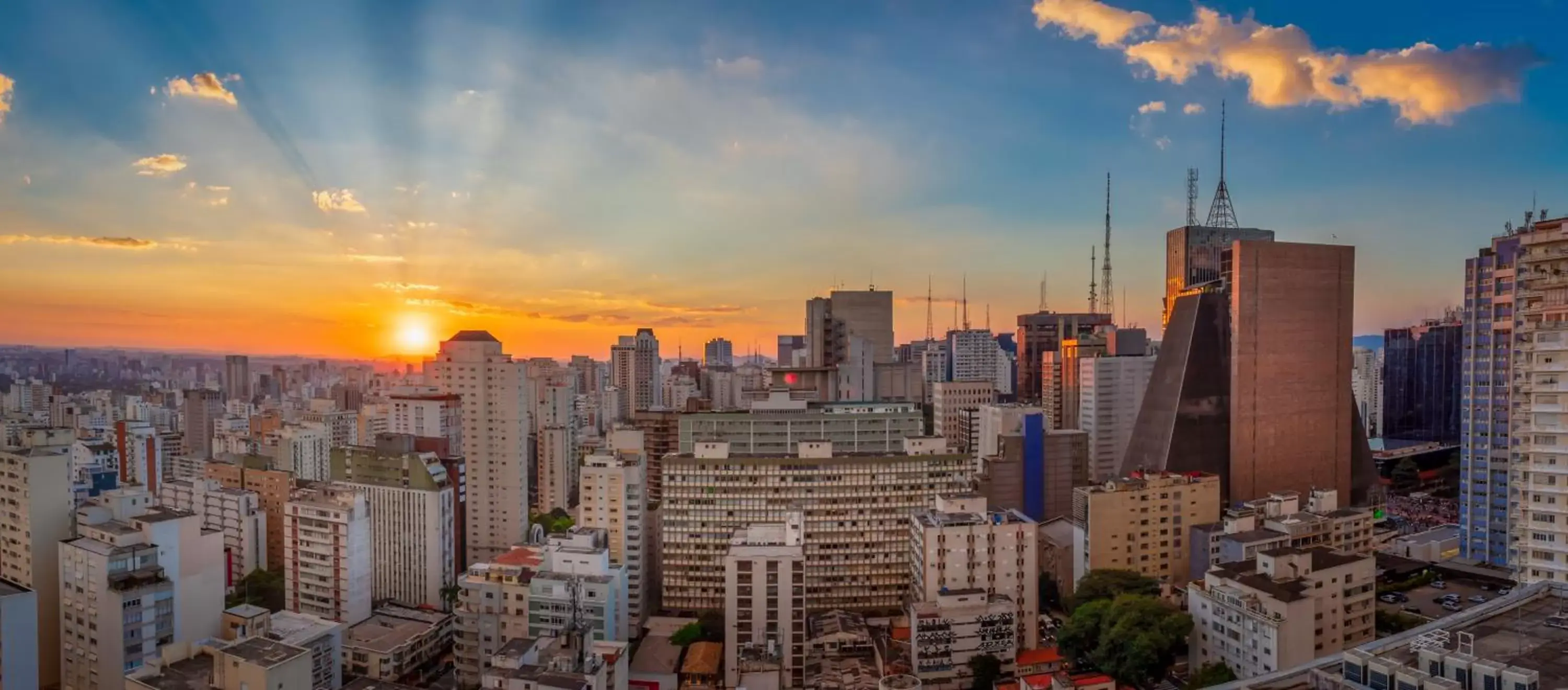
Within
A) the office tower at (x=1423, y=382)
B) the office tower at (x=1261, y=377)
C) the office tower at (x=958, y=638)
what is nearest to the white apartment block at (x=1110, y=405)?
the office tower at (x=1261, y=377)

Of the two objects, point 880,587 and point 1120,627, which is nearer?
point 1120,627

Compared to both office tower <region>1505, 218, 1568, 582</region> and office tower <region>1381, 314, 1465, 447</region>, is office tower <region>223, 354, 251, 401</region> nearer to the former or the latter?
office tower <region>1505, 218, 1568, 582</region>

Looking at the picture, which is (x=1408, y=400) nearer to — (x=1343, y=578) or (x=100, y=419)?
(x=1343, y=578)

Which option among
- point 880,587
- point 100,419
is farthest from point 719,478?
point 100,419

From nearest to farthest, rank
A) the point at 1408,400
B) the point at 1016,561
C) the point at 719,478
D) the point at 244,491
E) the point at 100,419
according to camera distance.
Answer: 1. the point at 1016,561
2. the point at 719,478
3. the point at 244,491
4. the point at 100,419
5. the point at 1408,400

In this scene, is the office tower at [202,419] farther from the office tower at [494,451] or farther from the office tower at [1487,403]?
the office tower at [1487,403]

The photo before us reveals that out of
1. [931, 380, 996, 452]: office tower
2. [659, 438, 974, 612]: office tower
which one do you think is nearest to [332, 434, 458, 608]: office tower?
[659, 438, 974, 612]: office tower
